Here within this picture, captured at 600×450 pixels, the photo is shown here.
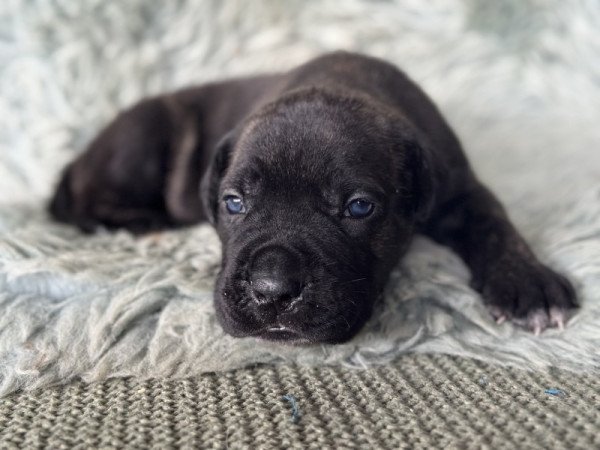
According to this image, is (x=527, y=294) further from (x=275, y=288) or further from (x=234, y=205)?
(x=234, y=205)

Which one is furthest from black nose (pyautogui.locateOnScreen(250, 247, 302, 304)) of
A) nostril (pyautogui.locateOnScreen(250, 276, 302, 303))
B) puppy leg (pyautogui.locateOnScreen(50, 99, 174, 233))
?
puppy leg (pyautogui.locateOnScreen(50, 99, 174, 233))

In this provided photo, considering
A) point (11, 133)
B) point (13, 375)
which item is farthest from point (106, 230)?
point (13, 375)

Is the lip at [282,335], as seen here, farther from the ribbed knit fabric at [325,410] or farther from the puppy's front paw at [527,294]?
the puppy's front paw at [527,294]

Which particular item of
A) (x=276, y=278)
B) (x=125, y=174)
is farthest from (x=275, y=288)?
(x=125, y=174)

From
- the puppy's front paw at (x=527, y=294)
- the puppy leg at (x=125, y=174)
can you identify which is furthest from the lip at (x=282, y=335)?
the puppy leg at (x=125, y=174)

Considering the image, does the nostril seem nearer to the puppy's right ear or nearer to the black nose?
Answer: the black nose

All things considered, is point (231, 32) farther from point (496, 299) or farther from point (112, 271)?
point (496, 299)
